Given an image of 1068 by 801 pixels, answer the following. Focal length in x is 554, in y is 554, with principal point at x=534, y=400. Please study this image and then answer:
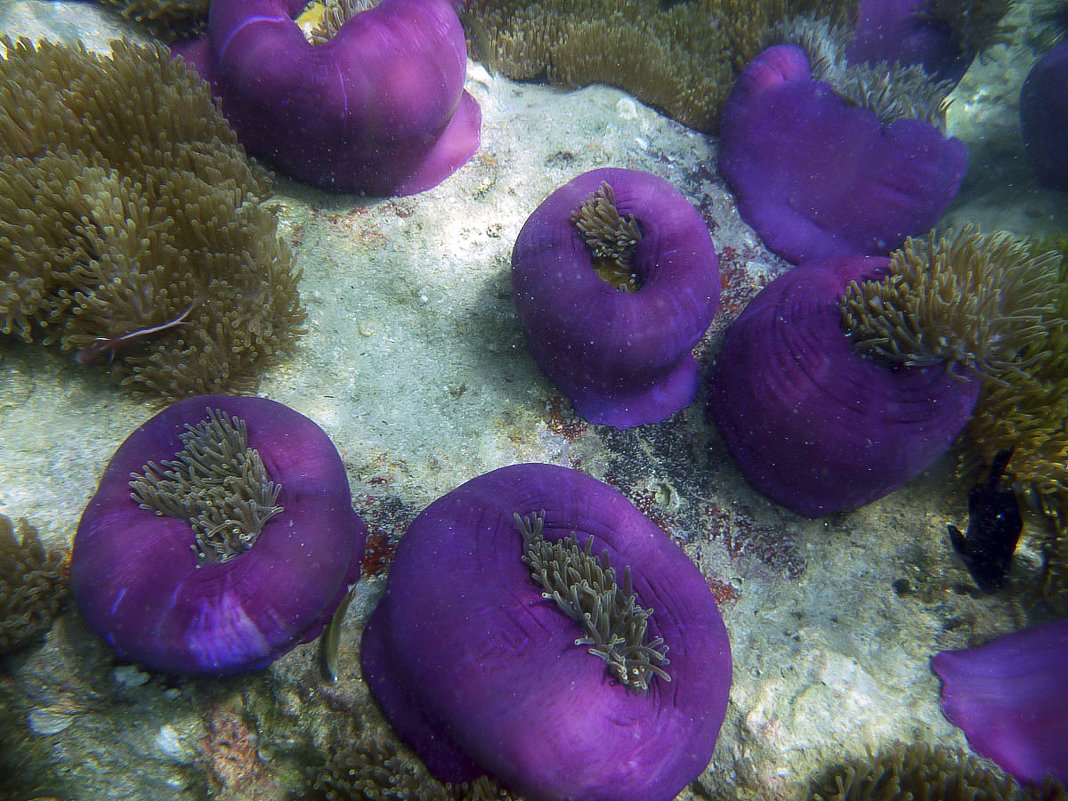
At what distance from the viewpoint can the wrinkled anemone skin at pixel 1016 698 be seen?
88.5 inches

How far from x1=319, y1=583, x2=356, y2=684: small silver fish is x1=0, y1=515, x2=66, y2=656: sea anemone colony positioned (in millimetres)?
1052

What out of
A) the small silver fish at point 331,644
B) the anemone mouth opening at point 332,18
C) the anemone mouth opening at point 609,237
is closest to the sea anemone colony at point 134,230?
the anemone mouth opening at point 332,18

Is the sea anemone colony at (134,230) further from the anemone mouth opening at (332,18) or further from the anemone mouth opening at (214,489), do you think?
the anemone mouth opening at (332,18)

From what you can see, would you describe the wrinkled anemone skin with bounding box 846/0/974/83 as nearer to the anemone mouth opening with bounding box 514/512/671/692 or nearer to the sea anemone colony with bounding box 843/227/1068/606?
the sea anemone colony with bounding box 843/227/1068/606

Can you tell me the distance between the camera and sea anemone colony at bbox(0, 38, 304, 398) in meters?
2.40

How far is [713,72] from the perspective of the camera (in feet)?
14.2

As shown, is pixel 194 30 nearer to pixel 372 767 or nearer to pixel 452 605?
pixel 452 605

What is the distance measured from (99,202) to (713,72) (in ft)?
13.7

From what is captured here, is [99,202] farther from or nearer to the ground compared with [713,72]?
nearer to the ground

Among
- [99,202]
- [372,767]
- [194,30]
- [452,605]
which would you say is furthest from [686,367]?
[194,30]

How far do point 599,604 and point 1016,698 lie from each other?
189cm

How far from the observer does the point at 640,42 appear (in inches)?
165

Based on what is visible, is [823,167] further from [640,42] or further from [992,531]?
[992,531]

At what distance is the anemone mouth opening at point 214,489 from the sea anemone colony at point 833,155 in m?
3.53
